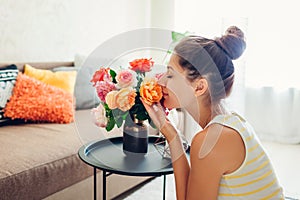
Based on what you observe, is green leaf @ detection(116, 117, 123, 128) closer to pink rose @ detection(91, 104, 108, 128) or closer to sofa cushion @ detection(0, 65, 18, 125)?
pink rose @ detection(91, 104, 108, 128)

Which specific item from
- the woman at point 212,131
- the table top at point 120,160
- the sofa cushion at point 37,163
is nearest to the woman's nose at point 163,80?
the woman at point 212,131

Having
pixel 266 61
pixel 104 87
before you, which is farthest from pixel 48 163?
pixel 266 61

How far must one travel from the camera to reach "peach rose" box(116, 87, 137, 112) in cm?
119

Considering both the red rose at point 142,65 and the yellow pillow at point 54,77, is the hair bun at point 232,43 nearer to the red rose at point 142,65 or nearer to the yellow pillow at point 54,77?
the red rose at point 142,65

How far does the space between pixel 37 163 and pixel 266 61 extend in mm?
2590

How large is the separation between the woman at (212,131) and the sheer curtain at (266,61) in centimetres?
226

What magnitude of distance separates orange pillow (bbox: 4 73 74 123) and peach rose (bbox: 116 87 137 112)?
103 centimetres

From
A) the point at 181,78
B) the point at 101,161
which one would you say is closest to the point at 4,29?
the point at 101,161

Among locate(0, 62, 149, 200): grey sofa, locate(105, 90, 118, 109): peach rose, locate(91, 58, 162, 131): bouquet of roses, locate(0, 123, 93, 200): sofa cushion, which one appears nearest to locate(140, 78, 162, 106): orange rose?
locate(91, 58, 162, 131): bouquet of roses

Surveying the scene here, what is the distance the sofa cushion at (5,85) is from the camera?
2039 millimetres

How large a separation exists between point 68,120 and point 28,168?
2.44 feet

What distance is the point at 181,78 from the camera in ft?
3.52

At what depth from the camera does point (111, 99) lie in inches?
46.7

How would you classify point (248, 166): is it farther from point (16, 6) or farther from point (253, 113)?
point (253, 113)
